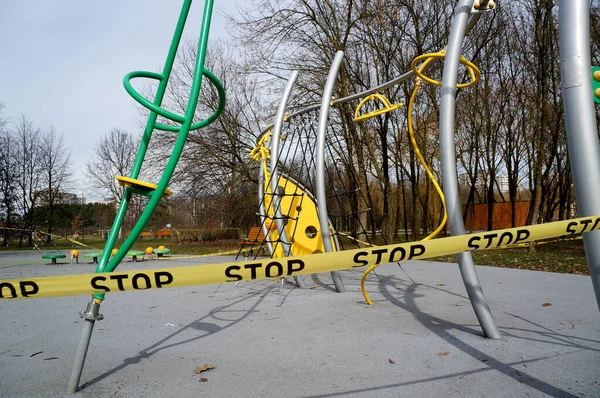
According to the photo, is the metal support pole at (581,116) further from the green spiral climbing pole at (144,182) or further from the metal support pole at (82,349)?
the metal support pole at (82,349)

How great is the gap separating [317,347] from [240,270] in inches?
78.2

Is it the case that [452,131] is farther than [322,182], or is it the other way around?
[322,182]

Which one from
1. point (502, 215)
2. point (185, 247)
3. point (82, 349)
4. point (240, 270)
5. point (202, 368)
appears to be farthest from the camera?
point (502, 215)

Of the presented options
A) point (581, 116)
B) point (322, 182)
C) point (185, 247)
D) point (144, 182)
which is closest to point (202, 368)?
point (144, 182)

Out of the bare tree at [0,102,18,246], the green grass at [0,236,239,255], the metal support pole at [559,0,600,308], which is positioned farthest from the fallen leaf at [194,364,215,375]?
the bare tree at [0,102,18,246]

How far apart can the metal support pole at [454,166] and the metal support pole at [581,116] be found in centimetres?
131

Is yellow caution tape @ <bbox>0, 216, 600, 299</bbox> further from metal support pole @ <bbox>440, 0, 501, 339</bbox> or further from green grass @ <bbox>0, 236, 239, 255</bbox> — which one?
green grass @ <bbox>0, 236, 239, 255</bbox>

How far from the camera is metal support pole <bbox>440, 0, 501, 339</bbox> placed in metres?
3.73

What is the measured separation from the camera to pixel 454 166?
12.3 ft

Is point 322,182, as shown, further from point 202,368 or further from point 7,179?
point 7,179

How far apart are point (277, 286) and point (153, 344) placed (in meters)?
4.16

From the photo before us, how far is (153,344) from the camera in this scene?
13.4ft

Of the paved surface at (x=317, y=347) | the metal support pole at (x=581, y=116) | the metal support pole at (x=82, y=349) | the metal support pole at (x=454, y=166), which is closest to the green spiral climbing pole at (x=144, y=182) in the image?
the metal support pole at (x=82, y=349)

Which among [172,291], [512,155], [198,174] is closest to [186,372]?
[172,291]
